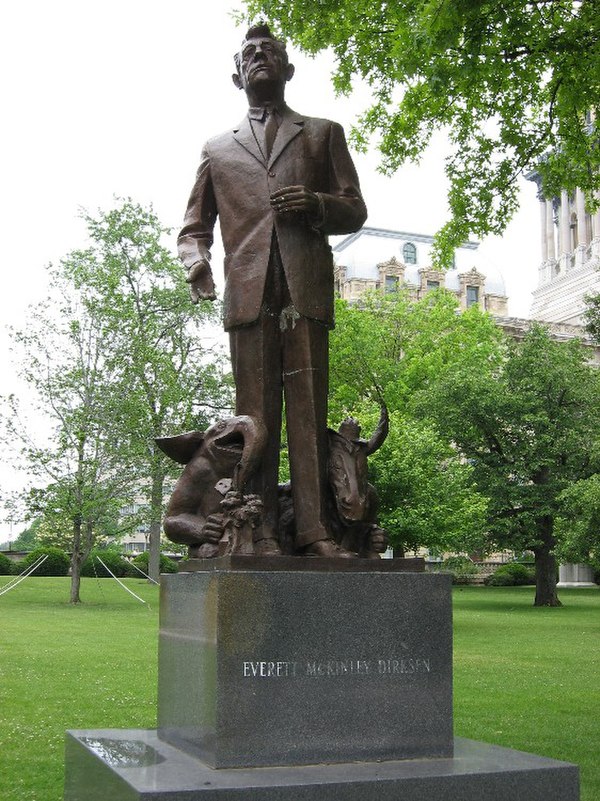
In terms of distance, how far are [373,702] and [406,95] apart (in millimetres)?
10287

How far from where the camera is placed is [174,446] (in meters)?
6.64

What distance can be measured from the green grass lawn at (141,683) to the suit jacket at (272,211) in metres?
4.61

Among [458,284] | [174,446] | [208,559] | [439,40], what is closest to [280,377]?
[174,446]

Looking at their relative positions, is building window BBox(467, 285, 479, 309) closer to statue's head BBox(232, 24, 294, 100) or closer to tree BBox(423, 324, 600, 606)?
tree BBox(423, 324, 600, 606)

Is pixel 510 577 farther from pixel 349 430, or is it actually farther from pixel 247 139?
pixel 247 139

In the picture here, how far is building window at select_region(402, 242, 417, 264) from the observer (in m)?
83.2

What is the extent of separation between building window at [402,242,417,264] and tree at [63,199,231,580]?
42.5m

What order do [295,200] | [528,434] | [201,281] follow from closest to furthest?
[295,200]
[201,281]
[528,434]

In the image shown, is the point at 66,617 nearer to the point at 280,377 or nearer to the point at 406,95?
the point at 406,95

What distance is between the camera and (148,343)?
37625mm

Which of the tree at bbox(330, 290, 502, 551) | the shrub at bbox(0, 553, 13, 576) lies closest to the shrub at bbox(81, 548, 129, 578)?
the shrub at bbox(0, 553, 13, 576)

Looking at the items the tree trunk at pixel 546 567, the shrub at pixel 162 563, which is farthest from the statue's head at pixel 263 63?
the shrub at pixel 162 563

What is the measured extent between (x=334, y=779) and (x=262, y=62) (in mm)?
4404

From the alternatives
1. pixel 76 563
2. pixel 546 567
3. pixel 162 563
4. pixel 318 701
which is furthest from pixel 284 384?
pixel 162 563
